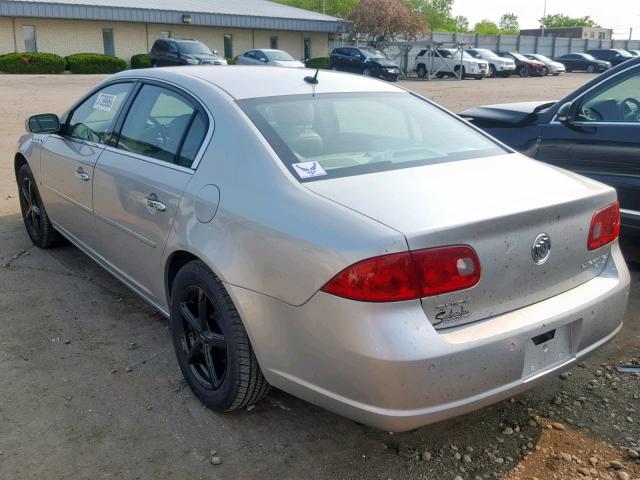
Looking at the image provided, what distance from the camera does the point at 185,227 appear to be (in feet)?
10.3

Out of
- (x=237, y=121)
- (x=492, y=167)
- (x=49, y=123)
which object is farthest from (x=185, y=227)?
(x=49, y=123)

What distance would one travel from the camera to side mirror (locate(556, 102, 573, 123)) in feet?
16.9

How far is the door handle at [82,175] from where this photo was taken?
4.22 metres

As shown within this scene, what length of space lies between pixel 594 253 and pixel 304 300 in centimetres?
137

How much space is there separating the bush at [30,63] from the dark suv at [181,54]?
17.2ft

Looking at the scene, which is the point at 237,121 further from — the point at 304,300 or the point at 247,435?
the point at 247,435

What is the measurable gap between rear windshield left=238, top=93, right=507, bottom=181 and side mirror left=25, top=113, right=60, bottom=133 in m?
2.12

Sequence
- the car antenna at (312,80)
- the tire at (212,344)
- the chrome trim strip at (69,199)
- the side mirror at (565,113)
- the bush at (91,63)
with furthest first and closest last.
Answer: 1. the bush at (91,63)
2. the side mirror at (565,113)
3. the chrome trim strip at (69,199)
4. the car antenna at (312,80)
5. the tire at (212,344)

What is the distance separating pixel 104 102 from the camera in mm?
4445

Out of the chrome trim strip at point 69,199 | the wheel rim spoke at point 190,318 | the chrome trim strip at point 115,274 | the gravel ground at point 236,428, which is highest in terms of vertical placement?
the chrome trim strip at point 69,199

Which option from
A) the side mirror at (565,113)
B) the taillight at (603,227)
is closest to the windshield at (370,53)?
the side mirror at (565,113)

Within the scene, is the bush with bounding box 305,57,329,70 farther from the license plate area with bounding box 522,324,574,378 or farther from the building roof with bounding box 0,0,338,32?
the license plate area with bounding box 522,324,574,378

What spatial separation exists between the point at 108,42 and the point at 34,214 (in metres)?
35.3

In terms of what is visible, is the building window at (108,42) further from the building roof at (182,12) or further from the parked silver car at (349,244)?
the parked silver car at (349,244)
